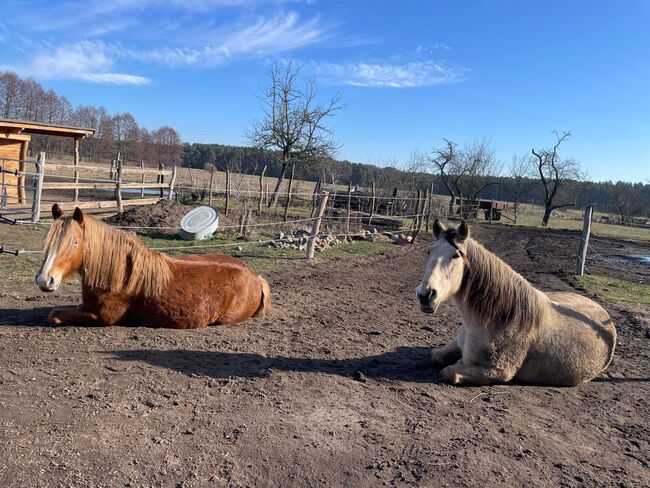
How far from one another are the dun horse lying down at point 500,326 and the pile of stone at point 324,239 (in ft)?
22.9

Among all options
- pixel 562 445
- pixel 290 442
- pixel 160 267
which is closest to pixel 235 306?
pixel 160 267

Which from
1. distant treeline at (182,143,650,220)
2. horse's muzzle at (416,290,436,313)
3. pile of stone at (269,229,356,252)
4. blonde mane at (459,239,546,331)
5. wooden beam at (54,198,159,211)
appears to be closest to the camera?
horse's muzzle at (416,290,436,313)

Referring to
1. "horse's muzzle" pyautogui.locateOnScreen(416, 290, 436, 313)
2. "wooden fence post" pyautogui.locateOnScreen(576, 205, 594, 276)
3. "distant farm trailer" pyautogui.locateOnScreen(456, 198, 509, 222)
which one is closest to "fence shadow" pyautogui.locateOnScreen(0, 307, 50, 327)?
"horse's muzzle" pyautogui.locateOnScreen(416, 290, 436, 313)

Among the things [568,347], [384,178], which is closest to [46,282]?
[568,347]

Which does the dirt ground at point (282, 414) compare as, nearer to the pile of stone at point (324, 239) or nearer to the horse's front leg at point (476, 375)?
the horse's front leg at point (476, 375)

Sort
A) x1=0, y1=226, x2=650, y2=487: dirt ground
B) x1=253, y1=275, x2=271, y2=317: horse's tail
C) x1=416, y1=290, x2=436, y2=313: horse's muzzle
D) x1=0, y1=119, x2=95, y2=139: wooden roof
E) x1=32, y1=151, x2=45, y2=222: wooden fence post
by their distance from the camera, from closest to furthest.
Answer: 1. x1=0, y1=226, x2=650, y2=487: dirt ground
2. x1=416, y1=290, x2=436, y2=313: horse's muzzle
3. x1=253, y1=275, x2=271, y2=317: horse's tail
4. x1=32, y1=151, x2=45, y2=222: wooden fence post
5. x1=0, y1=119, x2=95, y2=139: wooden roof

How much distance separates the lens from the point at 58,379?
3195 mm

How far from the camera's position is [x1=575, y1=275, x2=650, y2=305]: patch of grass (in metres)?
8.41

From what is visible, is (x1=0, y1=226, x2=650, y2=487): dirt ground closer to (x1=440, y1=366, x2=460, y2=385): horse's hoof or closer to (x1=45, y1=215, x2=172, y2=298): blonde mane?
(x1=440, y1=366, x2=460, y2=385): horse's hoof

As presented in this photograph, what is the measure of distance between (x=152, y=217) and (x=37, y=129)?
5.86 meters

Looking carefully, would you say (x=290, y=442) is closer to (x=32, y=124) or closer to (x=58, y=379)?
(x=58, y=379)

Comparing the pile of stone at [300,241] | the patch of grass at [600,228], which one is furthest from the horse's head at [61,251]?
the patch of grass at [600,228]

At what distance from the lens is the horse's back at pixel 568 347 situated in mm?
3895

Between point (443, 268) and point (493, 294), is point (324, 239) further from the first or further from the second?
point (443, 268)
